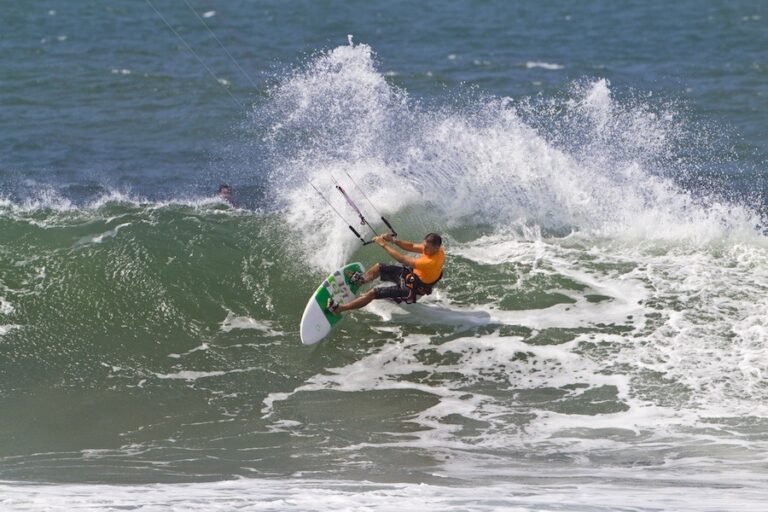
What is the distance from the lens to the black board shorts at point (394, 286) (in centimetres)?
1322

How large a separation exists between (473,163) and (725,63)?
38.0 ft

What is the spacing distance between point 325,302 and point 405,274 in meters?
1.05

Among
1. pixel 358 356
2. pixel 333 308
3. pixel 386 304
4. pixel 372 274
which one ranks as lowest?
pixel 358 356

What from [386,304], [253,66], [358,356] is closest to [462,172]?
[386,304]

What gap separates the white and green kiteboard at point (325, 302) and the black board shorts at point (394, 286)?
399 millimetres

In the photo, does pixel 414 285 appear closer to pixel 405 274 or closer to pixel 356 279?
pixel 405 274

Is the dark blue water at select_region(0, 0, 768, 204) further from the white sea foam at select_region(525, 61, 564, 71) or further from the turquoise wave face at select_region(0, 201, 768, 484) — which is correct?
the turquoise wave face at select_region(0, 201, 768, 484)

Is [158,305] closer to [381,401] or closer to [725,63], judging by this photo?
[381,401]

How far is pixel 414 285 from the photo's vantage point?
13156 millimetres

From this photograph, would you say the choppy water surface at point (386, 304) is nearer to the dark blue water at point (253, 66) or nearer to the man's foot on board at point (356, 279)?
the dark blue water at point (253, 66)

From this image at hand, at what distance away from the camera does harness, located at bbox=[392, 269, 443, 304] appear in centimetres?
1313

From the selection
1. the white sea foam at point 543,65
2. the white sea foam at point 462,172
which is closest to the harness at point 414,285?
the white sea foam at point 462,172

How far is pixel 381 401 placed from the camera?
12.0 m

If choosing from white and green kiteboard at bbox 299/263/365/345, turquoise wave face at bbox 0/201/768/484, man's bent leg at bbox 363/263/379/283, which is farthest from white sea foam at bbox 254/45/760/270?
man's bent leg at bbox 363/263/379/283
